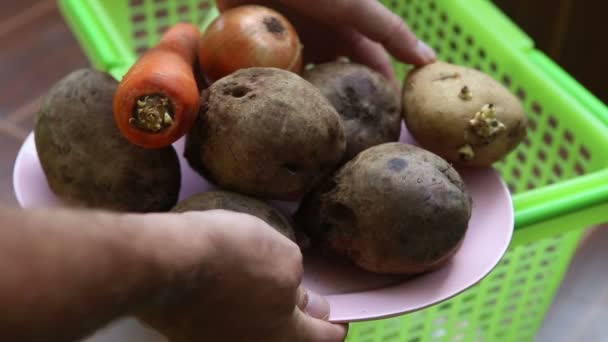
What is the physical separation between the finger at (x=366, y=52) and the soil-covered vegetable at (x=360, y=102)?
0.11 meters

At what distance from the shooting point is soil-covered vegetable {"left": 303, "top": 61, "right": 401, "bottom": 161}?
700mm

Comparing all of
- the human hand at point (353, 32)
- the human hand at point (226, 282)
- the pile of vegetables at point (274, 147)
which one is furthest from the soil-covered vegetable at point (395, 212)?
the human hand at point (353, 32)

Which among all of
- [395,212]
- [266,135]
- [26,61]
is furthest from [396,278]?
[26,61]

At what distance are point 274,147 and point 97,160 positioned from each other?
168 mm

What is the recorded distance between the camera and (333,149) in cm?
64

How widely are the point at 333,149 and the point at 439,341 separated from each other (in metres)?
0.36

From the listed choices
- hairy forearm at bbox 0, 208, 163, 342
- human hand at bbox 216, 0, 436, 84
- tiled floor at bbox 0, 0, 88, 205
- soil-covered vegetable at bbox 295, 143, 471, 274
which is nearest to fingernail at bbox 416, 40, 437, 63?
human hand at bbox 216, 0, 436, 84

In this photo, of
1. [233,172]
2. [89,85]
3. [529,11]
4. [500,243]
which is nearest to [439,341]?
[500,243]

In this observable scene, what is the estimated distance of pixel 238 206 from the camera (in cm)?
60

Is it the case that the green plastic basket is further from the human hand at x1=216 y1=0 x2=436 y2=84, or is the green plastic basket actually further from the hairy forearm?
the hairy forearm

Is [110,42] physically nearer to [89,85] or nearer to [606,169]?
[89,85]

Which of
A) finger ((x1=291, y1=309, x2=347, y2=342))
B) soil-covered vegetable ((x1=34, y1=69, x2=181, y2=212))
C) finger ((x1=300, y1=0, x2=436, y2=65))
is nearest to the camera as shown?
finger ((x1=291, y1=309, x2=347, y2=342))

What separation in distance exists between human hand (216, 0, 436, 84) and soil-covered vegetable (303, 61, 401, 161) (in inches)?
3.3

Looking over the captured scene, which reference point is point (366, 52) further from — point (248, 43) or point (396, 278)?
point (396, 278)
